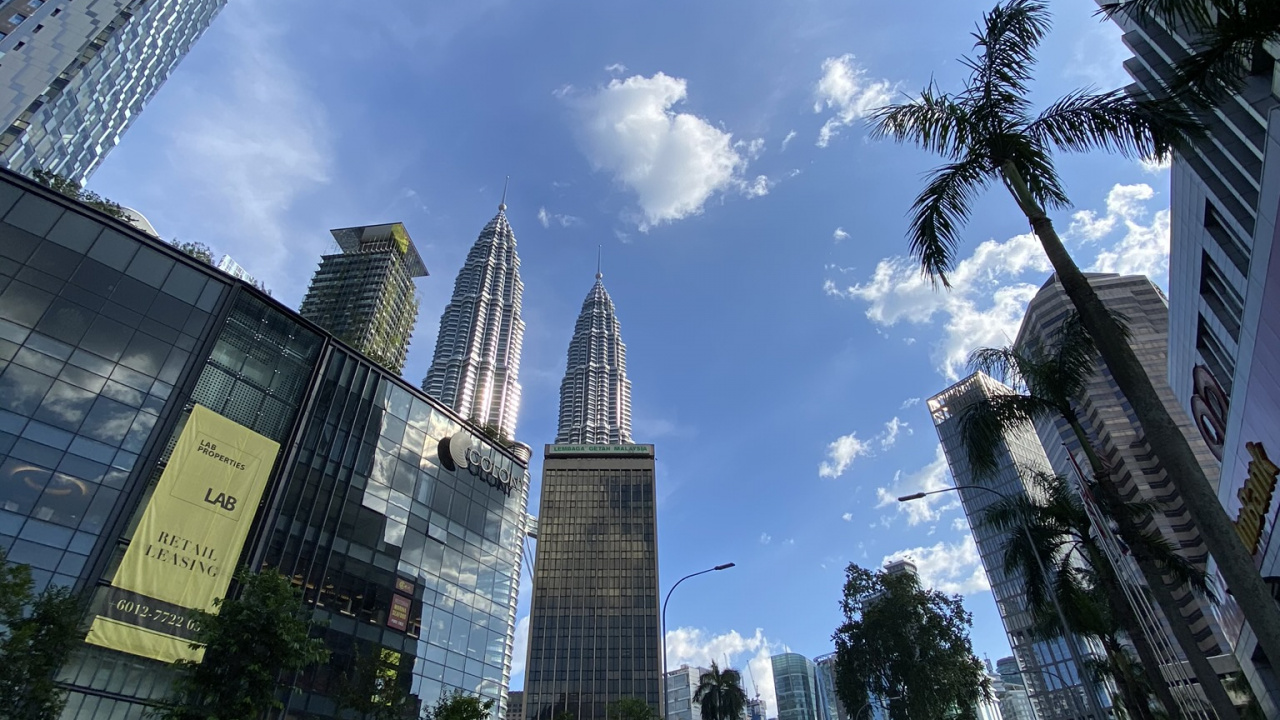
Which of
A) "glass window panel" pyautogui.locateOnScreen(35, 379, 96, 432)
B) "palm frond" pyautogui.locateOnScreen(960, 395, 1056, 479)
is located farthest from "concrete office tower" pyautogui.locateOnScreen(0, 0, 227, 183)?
"palm frond" pyautogui.locateOnScreen(960, 395, 1056, 479)

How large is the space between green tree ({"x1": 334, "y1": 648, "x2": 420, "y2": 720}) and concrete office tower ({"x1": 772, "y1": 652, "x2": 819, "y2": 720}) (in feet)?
587

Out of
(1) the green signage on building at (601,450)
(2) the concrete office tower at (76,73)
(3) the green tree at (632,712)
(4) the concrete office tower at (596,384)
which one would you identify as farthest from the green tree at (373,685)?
(4) the concrete office tower at (596,384)

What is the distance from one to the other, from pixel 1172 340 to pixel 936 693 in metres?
26.6

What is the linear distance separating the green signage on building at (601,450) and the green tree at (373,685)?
86.2 m

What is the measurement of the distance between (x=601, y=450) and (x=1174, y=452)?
377 ft

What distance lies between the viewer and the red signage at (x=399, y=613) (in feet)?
116

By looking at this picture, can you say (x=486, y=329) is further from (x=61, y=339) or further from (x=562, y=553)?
(x=61, y=339)

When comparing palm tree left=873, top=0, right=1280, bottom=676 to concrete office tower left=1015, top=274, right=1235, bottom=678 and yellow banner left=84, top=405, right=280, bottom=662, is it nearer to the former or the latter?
yellow banner left=84, top=405, right=280, bottom=662

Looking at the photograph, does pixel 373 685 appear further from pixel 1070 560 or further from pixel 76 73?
pixel 76 73

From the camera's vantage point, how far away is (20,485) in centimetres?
2366

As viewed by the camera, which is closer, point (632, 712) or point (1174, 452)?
point (1174, 452)

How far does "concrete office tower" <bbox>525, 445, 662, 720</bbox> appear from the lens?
9694 centimetres

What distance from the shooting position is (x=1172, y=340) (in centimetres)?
3984

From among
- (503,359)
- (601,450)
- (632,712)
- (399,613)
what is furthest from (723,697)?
(503,359)
